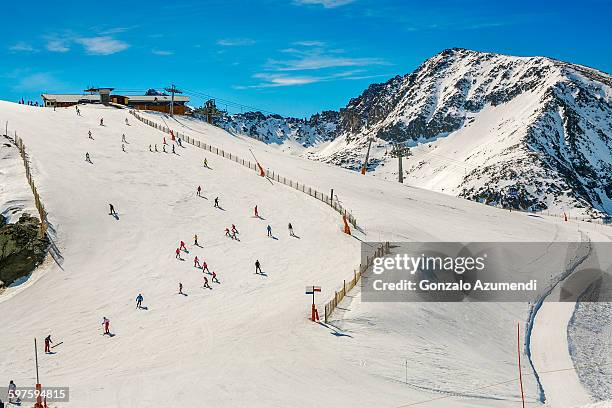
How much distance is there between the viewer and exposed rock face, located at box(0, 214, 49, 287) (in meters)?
38.8

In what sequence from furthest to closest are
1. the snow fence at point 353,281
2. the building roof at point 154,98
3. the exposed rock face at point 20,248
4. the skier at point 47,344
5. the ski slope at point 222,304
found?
the building roof at point 154,98, the exposed rock face at point 20,248, the snow fence at point 353,281, the skier at point 47,344, the ski slope at point 222,304

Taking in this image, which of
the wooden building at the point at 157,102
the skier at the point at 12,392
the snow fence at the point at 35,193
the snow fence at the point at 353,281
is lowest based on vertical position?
the skier at the point at 12,392

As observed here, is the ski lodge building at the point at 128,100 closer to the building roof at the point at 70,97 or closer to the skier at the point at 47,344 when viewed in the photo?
the building roof at the point at 70,97

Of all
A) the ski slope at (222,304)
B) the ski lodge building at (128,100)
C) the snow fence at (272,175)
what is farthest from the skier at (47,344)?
the ski lodge building at (128,100)

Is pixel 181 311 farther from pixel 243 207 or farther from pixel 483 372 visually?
pixel 243 207

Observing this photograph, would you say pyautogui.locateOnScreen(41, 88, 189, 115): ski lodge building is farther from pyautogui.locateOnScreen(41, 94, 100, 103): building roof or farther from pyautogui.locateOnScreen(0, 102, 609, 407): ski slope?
pyautogui.locateOnScreen(0, 102, 609, 407): ski slope

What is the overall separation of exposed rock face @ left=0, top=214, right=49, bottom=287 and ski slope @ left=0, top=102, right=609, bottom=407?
43.7 inches

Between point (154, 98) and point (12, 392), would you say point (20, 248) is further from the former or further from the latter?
point (154, 98)

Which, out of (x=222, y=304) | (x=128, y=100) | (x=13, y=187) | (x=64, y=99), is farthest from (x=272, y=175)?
(x=64, y=99)

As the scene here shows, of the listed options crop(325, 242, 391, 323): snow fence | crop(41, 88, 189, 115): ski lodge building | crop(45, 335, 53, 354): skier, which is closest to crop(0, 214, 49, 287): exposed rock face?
crop(45, 335, 53, 354): skier

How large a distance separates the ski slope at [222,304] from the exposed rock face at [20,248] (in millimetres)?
1111

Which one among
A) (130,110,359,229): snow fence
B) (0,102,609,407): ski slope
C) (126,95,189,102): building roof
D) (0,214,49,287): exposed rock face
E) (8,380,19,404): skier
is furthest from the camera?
(126,95,189,102): building roof

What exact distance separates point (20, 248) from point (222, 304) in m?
15.6

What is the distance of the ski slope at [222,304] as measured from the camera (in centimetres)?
2469
